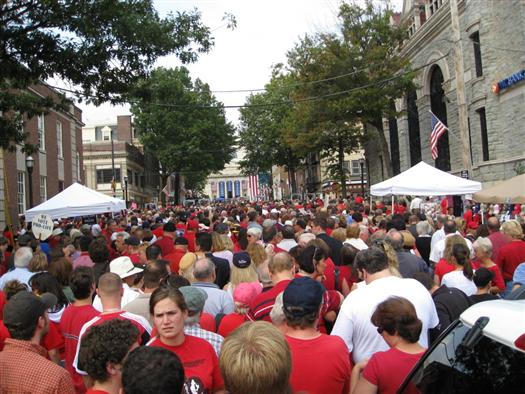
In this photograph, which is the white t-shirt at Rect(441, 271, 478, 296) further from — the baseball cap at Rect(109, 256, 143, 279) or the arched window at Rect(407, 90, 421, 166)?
the arched window at Rect(407, 90, 421, 166)

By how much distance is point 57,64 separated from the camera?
11.9 metres

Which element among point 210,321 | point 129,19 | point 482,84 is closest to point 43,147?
point 129,19

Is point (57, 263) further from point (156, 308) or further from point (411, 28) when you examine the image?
point (411, 28)

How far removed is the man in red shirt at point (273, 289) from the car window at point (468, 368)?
1.88m

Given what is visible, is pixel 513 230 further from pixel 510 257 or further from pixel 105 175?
pixel 105 175

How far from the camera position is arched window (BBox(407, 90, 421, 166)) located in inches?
1433

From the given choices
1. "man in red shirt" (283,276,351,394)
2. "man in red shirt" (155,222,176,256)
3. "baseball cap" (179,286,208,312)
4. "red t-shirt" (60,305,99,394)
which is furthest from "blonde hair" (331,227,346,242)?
"man in red shirt" (283,276,351,394)

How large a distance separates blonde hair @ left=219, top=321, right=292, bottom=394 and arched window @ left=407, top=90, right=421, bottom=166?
35.3 meters

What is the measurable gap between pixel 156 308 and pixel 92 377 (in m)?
0.63

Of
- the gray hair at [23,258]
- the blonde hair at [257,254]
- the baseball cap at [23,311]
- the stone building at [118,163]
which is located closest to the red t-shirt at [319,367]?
the baseball cap at [23,311]

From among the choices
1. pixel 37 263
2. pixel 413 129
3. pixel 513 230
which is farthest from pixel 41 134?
pixel 513 230

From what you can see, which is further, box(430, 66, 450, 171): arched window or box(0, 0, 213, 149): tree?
box(430, 66, 450, 171): arched window

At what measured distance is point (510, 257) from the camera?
7527mm

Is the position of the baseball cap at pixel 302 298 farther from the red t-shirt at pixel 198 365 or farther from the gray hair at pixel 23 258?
the gray hair at pixel 23 258
